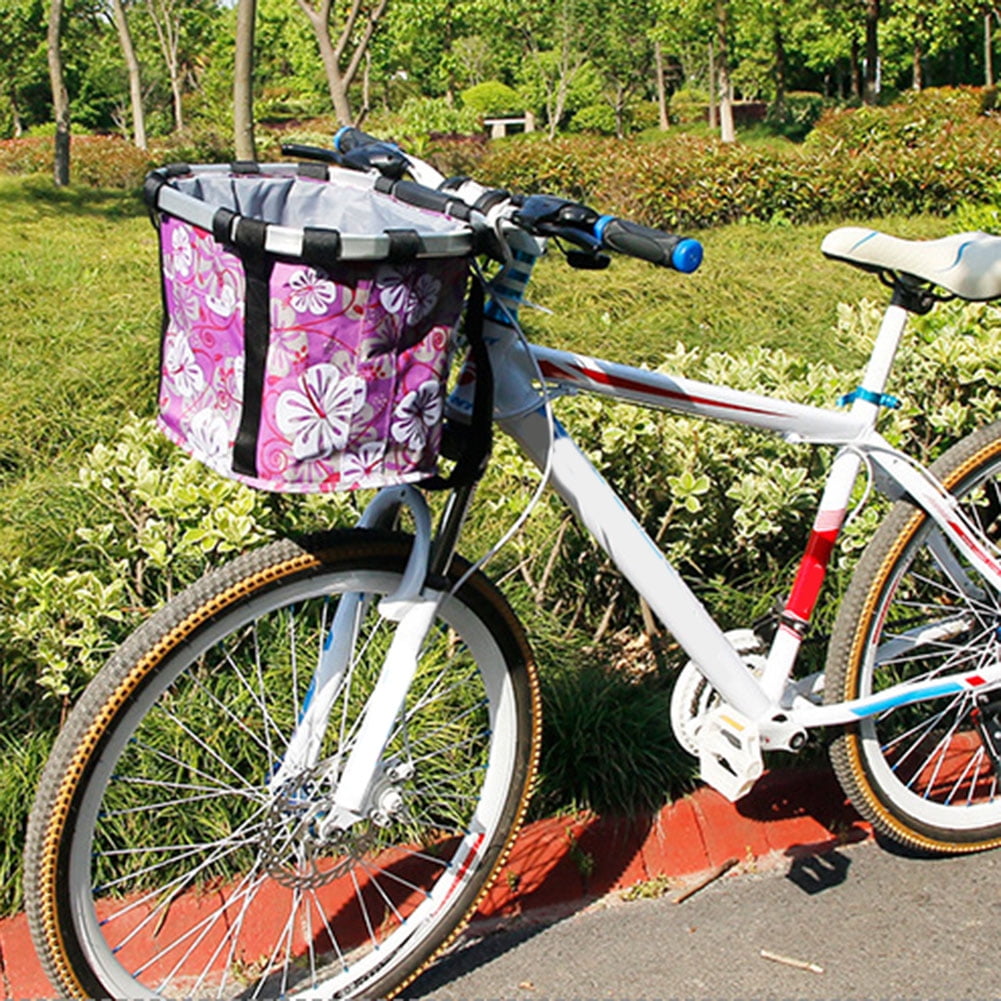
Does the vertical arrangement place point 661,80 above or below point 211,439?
above

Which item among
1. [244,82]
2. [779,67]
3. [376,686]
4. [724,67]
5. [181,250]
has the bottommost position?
[376,686]

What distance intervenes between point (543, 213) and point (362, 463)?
47 cm

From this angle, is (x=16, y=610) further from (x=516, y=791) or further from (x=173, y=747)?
(x=516, y=791)

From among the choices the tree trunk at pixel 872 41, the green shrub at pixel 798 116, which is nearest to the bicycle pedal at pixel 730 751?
the tree trunk at pixel 872 41

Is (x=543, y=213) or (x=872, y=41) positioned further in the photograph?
(x=872, y=41)

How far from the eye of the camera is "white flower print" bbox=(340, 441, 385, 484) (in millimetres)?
1793

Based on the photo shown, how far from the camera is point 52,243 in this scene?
9.27m

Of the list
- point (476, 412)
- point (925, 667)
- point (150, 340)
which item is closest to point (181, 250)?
point (476, 412)

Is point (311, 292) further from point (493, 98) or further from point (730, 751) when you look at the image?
point (493, 98)

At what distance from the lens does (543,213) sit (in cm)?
187

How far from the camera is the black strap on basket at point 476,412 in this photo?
2.03 metres

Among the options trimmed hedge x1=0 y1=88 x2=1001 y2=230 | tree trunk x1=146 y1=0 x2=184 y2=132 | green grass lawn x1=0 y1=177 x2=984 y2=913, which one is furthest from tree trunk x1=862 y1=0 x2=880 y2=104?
green grass lawn x1=0 y1=177 x2=984 y2=913

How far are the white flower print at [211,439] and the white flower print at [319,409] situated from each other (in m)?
0.12

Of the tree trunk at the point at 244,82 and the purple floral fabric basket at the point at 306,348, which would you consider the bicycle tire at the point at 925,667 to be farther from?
the tree trunk at the point at 244,82
